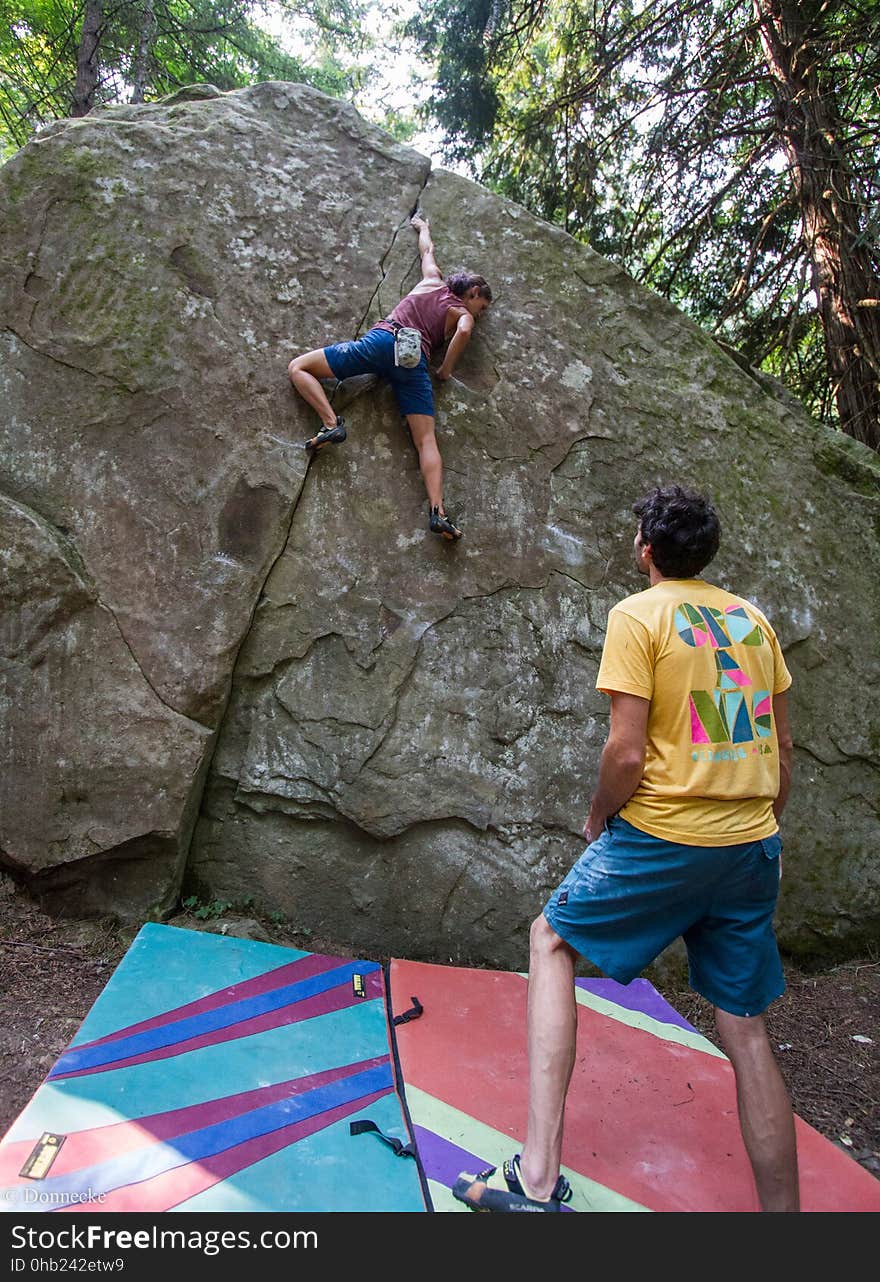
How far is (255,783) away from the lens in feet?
10.6

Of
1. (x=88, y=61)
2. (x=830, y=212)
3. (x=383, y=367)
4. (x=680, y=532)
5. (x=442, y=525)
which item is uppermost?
(x=88, y=61)

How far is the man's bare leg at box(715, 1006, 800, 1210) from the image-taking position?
1730 millimetres

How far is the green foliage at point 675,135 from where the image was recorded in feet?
17.7

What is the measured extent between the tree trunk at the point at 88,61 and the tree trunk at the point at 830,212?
5.13 meters

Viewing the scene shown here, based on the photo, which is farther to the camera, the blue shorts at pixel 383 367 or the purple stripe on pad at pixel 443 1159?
the blue shorts at pixel 383 367

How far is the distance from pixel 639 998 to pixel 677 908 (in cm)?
129

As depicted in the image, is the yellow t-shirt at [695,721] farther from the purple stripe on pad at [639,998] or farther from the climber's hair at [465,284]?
the climber's hair at [465,284]

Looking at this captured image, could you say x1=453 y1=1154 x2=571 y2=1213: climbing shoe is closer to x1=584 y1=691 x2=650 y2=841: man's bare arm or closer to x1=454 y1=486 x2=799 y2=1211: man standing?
x1=454 y1=486 x2=799 y2=1211: man standing

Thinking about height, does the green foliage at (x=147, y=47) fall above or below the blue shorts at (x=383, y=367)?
above

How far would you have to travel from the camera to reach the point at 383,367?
11.2 feet

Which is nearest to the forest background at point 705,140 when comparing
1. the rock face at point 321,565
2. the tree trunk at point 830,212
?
the tree trunk at point 830,212

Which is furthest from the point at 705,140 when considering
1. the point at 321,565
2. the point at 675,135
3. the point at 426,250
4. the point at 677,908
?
the point at 677,908

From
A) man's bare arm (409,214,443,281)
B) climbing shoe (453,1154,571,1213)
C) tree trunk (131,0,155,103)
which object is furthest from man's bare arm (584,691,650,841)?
tree trunk (131,0,155,103)

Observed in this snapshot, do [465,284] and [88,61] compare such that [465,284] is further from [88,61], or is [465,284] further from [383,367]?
[88,61]
